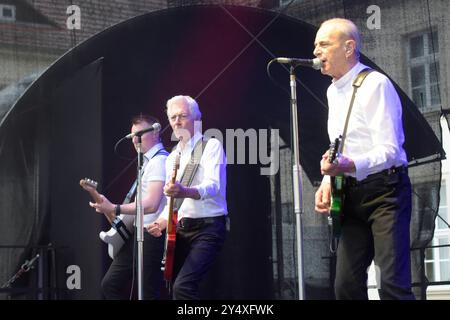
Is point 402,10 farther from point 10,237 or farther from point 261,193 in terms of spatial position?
point 10,237

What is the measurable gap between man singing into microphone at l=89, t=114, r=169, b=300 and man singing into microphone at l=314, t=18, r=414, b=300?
6.31 feet

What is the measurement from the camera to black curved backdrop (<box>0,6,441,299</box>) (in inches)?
271

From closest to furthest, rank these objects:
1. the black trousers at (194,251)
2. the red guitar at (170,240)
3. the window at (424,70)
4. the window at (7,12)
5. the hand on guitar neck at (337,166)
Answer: the hand on guitar neck at (337,166) → the black trousers at (194,251) → the red guitar at (170,240) → the window at (424,70) → the window at (7,12)

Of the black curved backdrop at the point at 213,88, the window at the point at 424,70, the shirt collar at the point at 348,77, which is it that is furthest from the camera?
the black curved backdrop at the point at 213,88

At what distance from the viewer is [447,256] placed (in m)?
6.13

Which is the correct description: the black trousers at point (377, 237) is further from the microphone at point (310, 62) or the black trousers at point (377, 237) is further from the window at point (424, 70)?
the window at point (424, 70)

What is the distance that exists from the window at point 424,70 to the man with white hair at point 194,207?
1647 mm

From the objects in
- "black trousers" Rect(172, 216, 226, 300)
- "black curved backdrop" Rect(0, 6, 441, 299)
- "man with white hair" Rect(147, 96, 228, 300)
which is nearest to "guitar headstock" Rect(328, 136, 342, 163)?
"man with white hair" Rect(147, 96, 228, 300)

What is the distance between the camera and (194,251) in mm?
5438

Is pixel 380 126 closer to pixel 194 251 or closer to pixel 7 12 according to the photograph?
pixel 194 251

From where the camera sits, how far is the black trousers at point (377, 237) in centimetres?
412

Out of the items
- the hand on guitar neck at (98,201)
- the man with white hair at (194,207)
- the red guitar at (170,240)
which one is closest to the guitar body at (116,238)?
the hand on guitar neck at (98,201)
